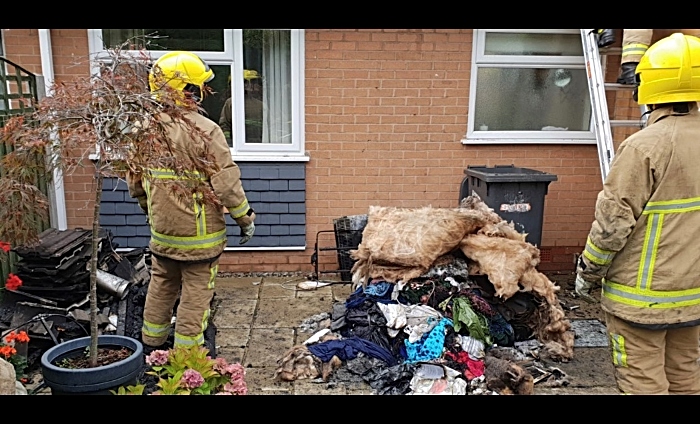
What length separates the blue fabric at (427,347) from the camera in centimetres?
377

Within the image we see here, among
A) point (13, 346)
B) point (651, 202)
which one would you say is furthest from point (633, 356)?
point (13, 346)

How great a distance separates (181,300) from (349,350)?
1.22 metres

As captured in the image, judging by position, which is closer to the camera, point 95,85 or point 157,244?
point 95,85

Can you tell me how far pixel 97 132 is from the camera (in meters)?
2.26

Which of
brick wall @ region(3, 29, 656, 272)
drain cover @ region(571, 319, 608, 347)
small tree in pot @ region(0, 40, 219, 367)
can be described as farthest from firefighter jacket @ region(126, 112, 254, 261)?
drain cover @ region(571, 319, 608, 347)

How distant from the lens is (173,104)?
255 cm

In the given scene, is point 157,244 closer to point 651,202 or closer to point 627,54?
point 651,202

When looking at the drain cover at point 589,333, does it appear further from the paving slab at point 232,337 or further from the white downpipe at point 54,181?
the white downpipe at point 54,181

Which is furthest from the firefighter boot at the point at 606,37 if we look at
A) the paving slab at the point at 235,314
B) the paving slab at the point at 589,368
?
the paving slab at the point at 235,314

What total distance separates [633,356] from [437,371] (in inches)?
50.9

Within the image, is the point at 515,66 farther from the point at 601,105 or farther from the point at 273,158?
the point at 273,158

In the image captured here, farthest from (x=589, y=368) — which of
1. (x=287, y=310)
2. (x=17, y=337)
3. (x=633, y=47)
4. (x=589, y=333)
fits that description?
(x=17, y=337)

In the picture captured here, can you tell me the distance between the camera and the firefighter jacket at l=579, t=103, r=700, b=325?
2455 millimetres

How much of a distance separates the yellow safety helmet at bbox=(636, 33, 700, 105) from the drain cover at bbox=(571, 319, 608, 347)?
2.34m
